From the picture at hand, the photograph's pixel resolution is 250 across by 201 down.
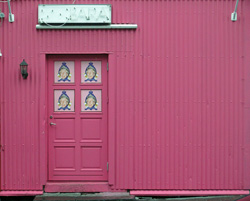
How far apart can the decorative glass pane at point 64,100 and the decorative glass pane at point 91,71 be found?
400 mm

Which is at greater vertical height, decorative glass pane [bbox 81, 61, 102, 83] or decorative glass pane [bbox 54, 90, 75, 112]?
decorative glass pane [bbox 81, 61, 102, 83]

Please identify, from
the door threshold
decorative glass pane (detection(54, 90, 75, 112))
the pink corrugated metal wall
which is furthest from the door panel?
the pink corrugated metal wall

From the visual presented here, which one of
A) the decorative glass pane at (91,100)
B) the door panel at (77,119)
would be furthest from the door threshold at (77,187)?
the decorative glass pane at (91,100)

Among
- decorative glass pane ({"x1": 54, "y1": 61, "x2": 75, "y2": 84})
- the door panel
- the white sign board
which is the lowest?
the door panel

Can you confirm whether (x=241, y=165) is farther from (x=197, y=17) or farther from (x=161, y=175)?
(x=197, y=17)

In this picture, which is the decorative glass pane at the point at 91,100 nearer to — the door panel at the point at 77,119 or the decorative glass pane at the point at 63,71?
the door panel at the point at 77,119

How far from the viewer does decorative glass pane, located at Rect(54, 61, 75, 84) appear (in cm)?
637

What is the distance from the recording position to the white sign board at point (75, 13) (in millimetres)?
6102

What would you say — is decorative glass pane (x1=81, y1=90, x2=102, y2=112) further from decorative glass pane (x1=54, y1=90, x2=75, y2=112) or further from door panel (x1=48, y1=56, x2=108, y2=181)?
decorative glass pane (x1=54, y1=90, x2=75, y2=112)

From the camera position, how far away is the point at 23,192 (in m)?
6.21

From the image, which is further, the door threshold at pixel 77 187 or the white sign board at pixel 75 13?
the door threshold at pixel 77 187

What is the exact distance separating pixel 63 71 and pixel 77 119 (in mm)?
952

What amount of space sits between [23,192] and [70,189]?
87cm

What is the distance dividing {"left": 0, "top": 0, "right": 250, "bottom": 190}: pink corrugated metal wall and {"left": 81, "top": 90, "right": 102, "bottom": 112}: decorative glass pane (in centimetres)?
36
